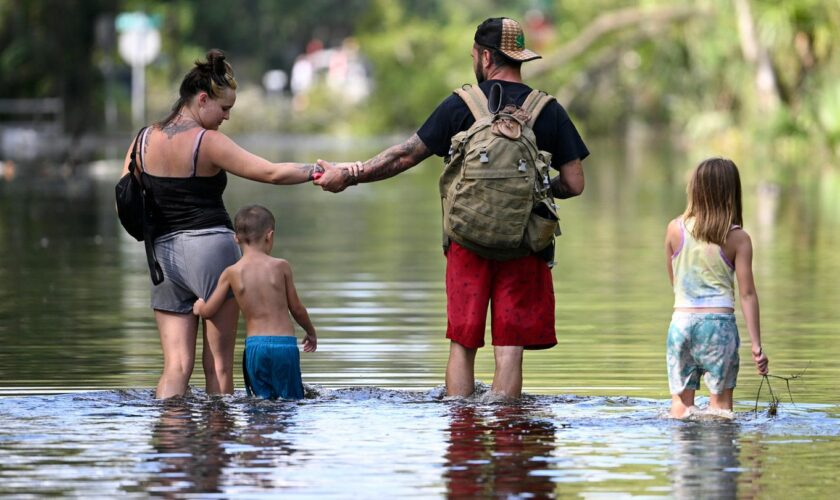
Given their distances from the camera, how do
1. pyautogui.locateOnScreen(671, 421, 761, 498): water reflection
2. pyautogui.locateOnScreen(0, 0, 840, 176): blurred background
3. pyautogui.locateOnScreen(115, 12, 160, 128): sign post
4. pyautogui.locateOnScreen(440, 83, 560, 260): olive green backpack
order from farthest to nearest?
pyautogui.locateOnScreen(115, 12, 160, 128): sign post, pyautogui.locateOnScreen(0, 0, 840, 176): blurred background, pyautogui.locateOnScreen(440, 83, 560, 260): olive green backpack, pyautogui.locateOnScreen(671, 421, 761, 498): water reflection

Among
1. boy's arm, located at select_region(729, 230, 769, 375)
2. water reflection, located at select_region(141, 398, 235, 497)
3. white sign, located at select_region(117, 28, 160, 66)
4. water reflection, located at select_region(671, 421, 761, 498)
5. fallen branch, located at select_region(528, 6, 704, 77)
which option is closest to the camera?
water reflection, located at select_region(671, 421, 761, 498)

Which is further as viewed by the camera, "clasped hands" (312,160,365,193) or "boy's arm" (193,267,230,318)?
"clasped hands" (312,160,365,193)

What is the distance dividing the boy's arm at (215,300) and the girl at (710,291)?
1.97 meters

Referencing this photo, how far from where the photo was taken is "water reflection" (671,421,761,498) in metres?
6.93

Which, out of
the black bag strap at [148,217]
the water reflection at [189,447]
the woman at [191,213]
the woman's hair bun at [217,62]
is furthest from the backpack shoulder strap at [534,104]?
the water reflection at [189,447]

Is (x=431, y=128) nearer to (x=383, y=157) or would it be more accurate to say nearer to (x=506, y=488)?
(x=383, y=157)

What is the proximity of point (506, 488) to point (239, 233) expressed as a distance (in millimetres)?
2512

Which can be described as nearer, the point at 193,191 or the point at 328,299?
the point at 193,191

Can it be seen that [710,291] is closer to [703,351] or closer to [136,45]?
[703,351]

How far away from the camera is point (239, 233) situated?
29.7 ft

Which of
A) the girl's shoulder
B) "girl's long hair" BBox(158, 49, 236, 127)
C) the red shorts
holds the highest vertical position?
"girl's long hair" BBox(158, 49, 236, 127)

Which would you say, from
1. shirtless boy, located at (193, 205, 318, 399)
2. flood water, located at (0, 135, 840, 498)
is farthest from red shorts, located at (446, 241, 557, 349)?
shirtless boy, located at (193, 205, 318, 399)

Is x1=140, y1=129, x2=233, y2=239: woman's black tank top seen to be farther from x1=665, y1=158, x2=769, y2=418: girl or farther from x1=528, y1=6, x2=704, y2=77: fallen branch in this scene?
x1=528, y1=6, x2=704, y2=77: fallen branch

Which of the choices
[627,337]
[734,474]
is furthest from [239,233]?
[627,337]
